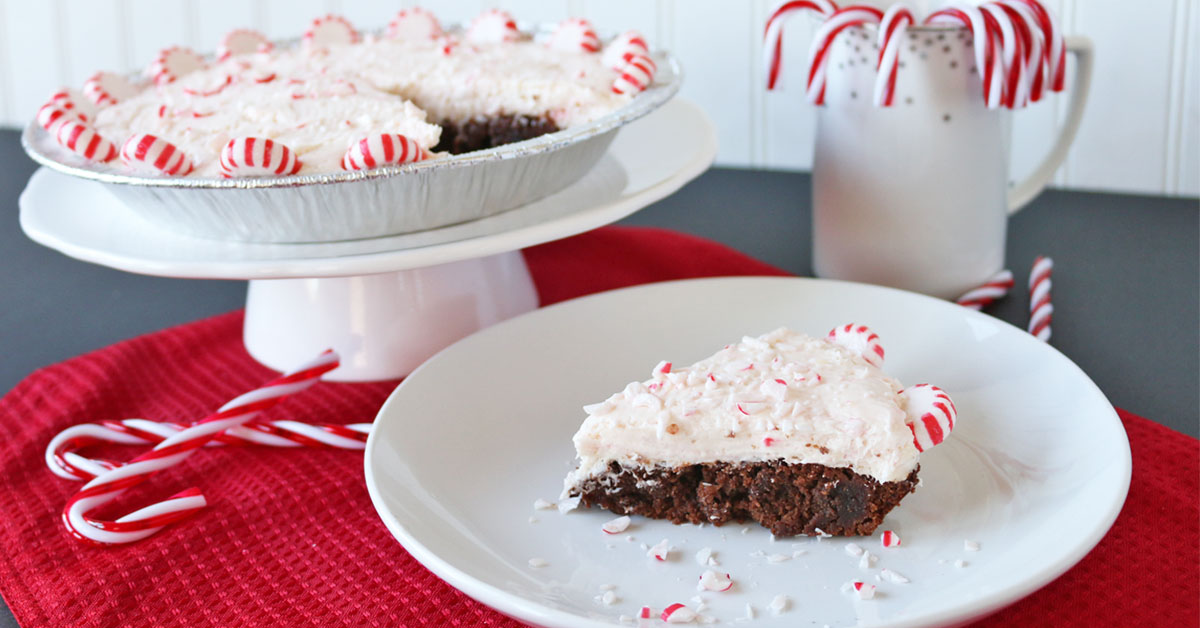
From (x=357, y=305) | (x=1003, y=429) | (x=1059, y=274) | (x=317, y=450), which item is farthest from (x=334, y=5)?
(x=1003, y=429)

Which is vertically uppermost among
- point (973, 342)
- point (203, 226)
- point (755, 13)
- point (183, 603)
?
point (755, 13)

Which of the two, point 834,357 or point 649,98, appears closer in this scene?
point 834,357

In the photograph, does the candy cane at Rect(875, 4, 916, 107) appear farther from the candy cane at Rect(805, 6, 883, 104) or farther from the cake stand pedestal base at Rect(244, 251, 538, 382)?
the cake stand pedestal base at Rect(244, 251, 538, 382)

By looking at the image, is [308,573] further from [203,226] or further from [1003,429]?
[1003,429]

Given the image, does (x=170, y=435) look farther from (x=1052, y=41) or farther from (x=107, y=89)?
(x=1052, y=41)

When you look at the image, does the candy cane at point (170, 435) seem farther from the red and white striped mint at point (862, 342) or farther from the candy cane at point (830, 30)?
the candy cane at point (830, 30)

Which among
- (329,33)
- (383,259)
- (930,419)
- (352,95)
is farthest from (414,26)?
(930,419)
